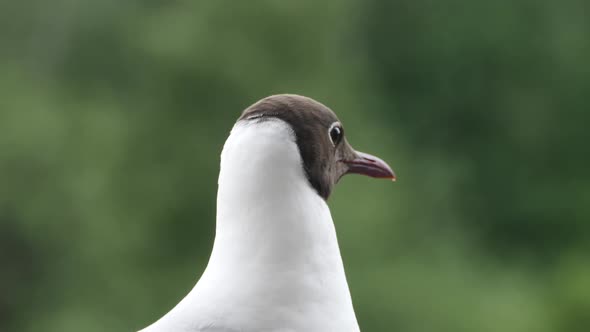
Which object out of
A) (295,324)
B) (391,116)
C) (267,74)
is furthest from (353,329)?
(391,116)

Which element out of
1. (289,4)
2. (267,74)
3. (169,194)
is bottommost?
(169,194)

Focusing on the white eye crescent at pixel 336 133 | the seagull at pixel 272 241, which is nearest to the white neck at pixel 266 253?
the seagull at pixel 272 241

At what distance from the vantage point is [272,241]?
1552 millimetres

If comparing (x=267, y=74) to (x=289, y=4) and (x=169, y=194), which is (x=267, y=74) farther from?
(x=169, y=194)

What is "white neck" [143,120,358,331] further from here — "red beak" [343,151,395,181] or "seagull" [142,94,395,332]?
"red beak" [343,151,395,181]

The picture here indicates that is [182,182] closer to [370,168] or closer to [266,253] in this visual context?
[370,168]

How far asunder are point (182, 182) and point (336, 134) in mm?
4765

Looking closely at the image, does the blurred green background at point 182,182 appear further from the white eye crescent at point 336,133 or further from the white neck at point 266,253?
the white neck at point 266,253

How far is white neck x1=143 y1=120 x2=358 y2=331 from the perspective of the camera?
4.93 feet

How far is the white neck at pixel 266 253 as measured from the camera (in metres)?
1.50

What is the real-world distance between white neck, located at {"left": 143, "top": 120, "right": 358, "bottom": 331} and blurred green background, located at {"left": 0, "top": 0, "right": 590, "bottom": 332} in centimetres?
439

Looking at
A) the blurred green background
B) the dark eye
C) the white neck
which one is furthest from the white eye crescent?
the blurred green background

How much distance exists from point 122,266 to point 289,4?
1.98m

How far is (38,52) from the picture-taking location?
26.1 feet
